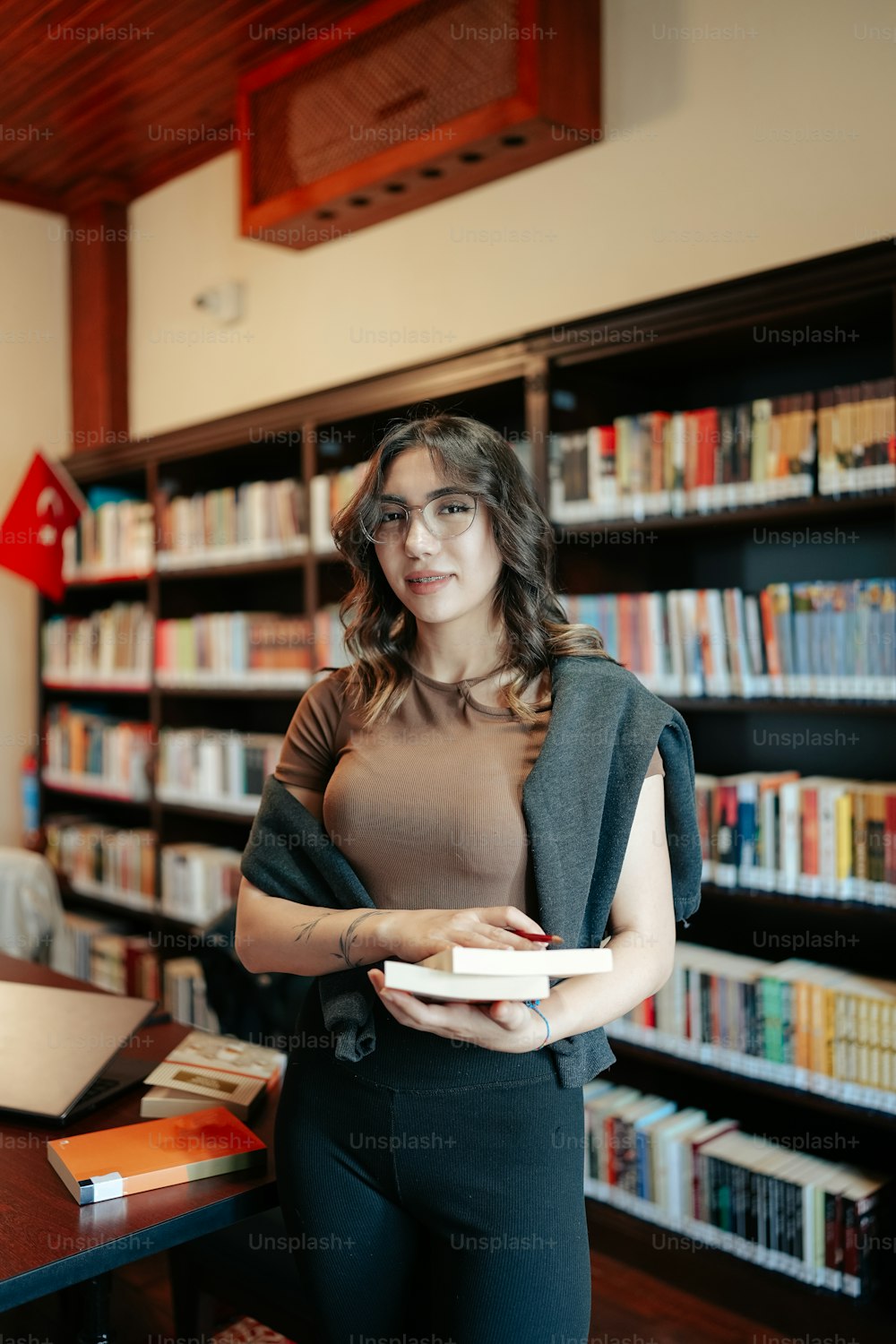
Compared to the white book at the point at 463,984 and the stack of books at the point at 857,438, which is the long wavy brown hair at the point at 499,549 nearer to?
the white book at the point at 463,984

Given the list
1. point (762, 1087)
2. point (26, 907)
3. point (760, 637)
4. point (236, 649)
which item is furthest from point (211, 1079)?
point (236, 649)

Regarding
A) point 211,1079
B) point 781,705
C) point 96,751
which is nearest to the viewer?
point 211,1079

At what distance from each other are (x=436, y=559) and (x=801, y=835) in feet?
4.23

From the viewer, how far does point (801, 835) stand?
2355 mm

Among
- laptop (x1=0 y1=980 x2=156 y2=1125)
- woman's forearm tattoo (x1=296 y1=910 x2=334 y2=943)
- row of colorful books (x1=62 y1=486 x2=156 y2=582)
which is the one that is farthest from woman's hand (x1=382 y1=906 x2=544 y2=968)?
row of colorful books (x1=62 y1=486 x2=156 y2=582)

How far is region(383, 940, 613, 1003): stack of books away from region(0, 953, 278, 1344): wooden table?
0.44 meters

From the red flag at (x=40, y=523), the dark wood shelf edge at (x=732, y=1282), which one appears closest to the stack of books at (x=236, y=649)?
the red flag at (x=40, y=523)

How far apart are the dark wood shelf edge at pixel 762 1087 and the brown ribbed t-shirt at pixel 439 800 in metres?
1.08

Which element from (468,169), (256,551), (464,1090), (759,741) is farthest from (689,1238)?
(468,169)

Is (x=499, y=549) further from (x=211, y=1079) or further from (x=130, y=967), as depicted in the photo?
(x=130, y=967)

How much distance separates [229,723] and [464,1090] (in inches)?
116

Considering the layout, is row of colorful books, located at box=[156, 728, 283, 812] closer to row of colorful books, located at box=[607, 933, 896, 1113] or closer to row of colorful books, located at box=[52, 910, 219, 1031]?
row of colorful books, located at box=[52, 910, 219, 1031]

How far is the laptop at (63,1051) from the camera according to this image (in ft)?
5.03

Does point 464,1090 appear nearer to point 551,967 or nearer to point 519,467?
point 551,967
